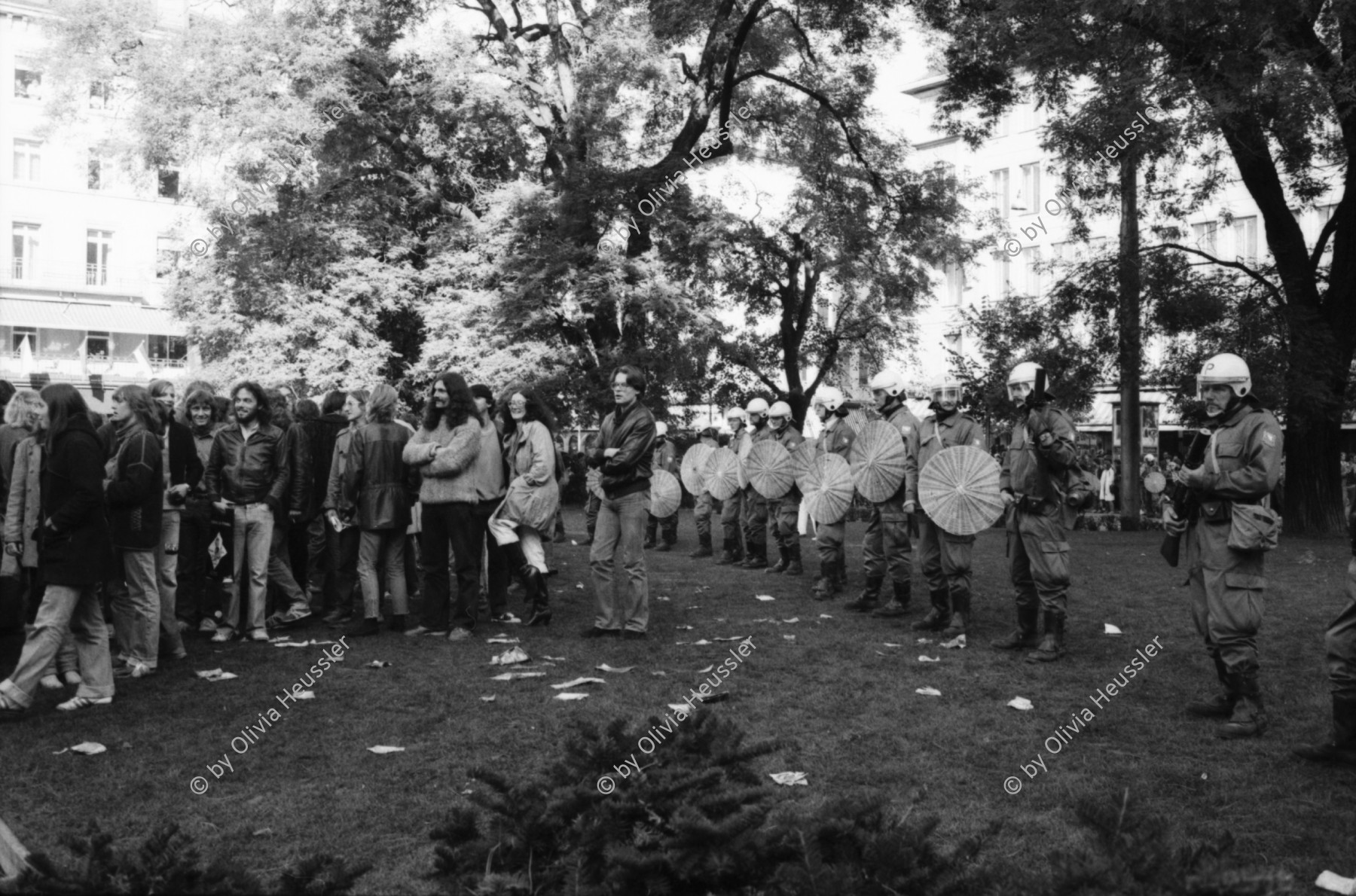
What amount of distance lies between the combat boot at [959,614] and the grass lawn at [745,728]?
0.30 meters

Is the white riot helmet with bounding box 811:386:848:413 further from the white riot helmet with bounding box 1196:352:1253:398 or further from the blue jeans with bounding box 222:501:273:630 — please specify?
the white riot helmet with bounding box 1196:352:1253:398

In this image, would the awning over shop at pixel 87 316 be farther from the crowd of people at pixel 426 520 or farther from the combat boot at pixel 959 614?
the combat boot at pixel 959 614

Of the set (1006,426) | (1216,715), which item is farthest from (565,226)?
(1216,715)

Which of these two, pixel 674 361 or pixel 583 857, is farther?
pixel 674 361

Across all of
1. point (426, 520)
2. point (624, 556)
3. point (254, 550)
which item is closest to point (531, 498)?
point (426, 520)

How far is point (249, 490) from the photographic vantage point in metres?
9.35

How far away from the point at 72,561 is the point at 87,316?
44.1 m

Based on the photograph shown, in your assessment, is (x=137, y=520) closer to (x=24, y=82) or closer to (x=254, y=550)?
(x=254, y=550)

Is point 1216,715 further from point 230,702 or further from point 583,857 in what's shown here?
point 230,702

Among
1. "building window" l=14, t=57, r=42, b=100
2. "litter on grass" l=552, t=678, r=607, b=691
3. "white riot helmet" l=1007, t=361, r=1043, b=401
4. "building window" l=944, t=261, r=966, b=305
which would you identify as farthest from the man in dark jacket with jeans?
"building window" l=944, t=261, r=966, b=305

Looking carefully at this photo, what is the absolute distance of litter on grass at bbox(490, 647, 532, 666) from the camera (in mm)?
8375

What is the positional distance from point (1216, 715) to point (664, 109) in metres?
24.6

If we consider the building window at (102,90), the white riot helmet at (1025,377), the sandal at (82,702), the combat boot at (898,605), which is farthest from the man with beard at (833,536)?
the building window at (102,90)

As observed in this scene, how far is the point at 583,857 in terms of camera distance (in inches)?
113
